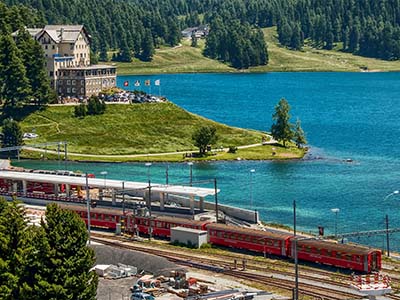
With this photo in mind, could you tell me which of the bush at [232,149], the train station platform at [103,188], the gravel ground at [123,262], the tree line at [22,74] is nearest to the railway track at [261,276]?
the gravel ground at [123,262]

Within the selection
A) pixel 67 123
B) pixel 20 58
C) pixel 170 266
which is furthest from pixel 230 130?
pixel 170 266

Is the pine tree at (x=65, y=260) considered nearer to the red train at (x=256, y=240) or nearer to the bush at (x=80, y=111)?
the red train at (x=256, y=240)

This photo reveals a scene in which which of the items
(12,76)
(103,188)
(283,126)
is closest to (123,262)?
(103,188)

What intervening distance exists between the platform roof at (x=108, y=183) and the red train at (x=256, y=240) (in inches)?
184

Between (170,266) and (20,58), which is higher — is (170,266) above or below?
below

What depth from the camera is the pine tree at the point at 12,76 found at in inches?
6762

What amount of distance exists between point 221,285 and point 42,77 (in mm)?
106174

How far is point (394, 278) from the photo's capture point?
258 ft

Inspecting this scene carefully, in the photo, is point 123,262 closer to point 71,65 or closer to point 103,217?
point 103,217

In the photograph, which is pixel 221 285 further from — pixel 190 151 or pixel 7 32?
pixel 7 32

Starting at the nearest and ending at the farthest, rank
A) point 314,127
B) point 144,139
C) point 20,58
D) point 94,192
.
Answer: point 94,192 → point 144,139 → point 20,58 → point 314,127

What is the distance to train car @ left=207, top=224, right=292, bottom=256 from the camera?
87188 mm

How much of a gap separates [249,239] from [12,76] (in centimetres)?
9303

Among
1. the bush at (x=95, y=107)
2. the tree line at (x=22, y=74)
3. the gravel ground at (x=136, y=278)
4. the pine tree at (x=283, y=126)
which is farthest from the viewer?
the bush at (x=95, y=107)
